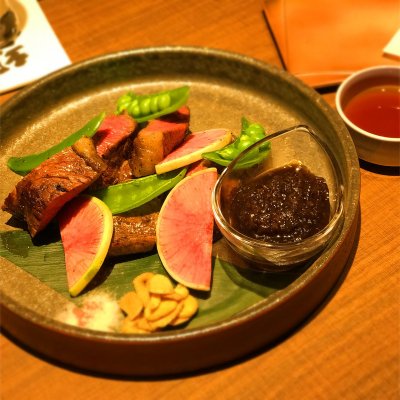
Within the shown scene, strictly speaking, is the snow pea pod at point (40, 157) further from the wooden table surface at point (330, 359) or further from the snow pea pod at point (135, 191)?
the wooden table surface at point (330, 359)

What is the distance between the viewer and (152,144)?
2.20 metres

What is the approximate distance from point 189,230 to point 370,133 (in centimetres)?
95

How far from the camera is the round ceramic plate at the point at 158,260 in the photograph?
5.61 feet

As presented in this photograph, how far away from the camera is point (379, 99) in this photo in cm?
248

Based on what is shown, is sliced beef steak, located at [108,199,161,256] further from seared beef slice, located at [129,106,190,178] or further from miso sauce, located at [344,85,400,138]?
miso sauce, located at [344,85,400,138]

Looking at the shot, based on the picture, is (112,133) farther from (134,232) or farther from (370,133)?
(370,133)

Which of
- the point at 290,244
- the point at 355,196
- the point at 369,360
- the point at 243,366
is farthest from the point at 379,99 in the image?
the point at 243,366

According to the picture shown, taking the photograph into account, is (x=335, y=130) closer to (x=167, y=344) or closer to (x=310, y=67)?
(x=310, y=67)

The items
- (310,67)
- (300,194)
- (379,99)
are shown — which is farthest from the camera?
(310,67)

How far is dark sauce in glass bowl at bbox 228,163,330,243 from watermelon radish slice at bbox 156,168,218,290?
0.13 meters

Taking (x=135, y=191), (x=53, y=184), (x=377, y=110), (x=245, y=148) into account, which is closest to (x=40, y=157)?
(x=53, y=184)

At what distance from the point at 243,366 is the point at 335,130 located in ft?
3.52

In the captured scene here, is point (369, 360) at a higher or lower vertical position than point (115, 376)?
lower

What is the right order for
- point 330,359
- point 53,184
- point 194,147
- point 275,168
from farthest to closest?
1. point 194,147
2. point 275,168
3. point 53,184
4. point 330,359
